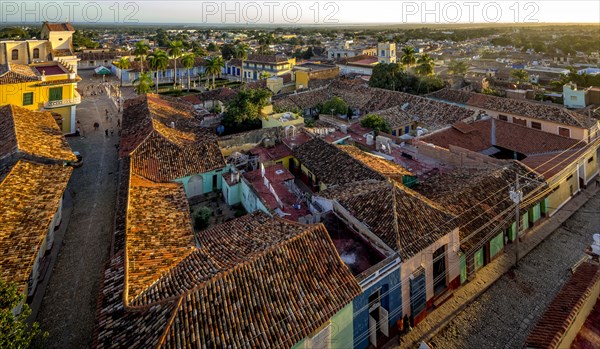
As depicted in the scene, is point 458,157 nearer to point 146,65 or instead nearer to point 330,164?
point 330,164

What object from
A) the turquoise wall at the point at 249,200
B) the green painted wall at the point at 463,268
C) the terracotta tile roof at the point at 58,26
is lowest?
the green painted wall at the point at 463,268

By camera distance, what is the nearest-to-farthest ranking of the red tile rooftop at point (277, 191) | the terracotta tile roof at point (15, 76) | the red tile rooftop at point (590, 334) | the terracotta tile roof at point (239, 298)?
the red tile rooftop at point (590, 334) < the terracotta tile roof at point (239, 298) < the red tile rooftop at point (277, 191) < the terracotta tile roof at point (15, 76)

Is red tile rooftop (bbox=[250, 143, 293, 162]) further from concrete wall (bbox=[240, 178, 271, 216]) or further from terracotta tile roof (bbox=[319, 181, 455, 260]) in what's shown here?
terracotta tile roof (bbox=[319, 181, 455, 260])

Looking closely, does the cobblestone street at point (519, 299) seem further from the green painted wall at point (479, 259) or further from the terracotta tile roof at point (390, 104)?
the terracotta tile roof at point (390, 104)

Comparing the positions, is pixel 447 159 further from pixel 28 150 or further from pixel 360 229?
pixel 28 150

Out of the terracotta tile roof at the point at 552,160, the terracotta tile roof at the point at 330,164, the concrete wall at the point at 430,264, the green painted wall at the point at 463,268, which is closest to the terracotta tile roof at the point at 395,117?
the terracotta tile roof at the point at 552,160

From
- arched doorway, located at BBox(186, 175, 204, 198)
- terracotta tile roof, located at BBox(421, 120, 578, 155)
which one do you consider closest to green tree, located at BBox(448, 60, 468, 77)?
terracotta tile roof, located at BBox(421, 120, 578, 155)

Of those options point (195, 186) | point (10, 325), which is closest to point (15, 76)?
point (195, 186)
